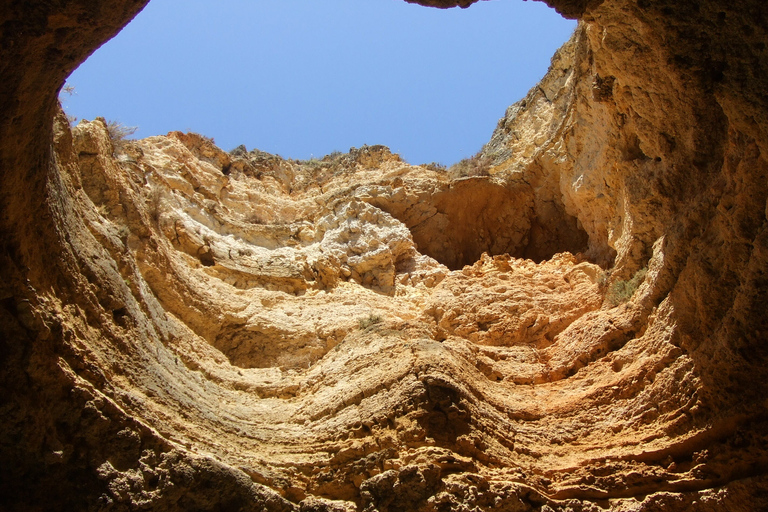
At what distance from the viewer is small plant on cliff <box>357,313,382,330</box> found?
1028 cm

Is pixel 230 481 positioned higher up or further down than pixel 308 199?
further down

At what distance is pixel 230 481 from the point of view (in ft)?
22.7

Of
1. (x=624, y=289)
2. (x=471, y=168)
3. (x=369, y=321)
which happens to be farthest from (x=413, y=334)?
(x=471, y=168)

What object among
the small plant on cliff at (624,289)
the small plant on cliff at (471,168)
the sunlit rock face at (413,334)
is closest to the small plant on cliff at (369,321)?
the sunlit rock face at (413,334)

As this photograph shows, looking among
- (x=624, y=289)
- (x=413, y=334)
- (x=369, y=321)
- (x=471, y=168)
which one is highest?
(x=471, y=168)

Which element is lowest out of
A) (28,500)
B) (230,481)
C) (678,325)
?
(28,500)

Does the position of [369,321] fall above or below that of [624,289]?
below

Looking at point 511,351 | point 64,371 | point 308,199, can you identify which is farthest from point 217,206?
point 64,371

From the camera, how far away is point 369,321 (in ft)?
34.0

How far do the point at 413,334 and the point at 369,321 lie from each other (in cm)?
116

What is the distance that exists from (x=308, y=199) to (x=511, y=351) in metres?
7.70

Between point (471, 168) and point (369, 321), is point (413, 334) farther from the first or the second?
point (471, 168)

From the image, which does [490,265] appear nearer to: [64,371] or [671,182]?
[671,182]

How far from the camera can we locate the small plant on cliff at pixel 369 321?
1028 centimetres
